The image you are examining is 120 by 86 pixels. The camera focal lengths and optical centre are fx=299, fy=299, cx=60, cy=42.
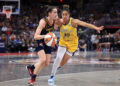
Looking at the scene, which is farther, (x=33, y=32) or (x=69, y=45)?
(x=33, y=32)

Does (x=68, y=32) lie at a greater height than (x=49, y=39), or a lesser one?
greater

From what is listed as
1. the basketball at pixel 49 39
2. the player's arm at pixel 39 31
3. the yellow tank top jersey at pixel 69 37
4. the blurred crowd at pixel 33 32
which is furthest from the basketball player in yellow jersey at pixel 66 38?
the blurred crowd at pixel 33 32

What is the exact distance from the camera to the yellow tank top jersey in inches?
316

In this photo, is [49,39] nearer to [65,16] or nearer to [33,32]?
[65,16]

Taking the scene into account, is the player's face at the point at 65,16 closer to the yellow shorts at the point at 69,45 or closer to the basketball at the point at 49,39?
the yellow shorts at the point at 69,45

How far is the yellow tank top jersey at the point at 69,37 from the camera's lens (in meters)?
8.02

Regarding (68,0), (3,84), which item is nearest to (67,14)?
(3,84)

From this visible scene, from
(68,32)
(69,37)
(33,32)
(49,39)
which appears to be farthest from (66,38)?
(33,32)

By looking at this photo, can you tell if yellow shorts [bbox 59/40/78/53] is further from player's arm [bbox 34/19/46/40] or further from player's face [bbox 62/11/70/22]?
player's arm [bbox 34/19/46/40]

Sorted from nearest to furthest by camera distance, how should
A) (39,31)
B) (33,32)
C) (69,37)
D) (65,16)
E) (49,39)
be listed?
(49,39), (39,31), (65,16), (69,37), (33,32)

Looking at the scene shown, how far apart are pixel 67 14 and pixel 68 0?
2748 centimetres

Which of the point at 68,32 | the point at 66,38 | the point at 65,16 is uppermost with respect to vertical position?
the point at 65,16

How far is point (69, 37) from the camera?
8117 millimetres

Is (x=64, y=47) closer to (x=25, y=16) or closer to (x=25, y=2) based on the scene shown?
(x=25, y=16)
